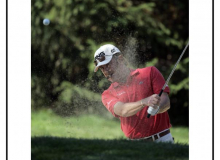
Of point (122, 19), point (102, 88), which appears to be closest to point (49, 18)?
point (122, 19)

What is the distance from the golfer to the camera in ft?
13.1

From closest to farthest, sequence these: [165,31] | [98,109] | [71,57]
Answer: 1. [98,109]
2. [71,57]
3. [165,31]

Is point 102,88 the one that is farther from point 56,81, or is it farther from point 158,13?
point 158,13

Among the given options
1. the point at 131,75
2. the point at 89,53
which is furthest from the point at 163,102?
the point at 89,53

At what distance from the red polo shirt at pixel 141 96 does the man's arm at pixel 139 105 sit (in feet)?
0.16

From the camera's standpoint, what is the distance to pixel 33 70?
6301 mm

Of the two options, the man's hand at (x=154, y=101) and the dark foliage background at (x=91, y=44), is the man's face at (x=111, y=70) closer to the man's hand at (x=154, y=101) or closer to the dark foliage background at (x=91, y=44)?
the dark foliage background at (x=91, y=44)

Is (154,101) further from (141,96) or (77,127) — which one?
(77,127)

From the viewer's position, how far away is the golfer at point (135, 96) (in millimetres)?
3996

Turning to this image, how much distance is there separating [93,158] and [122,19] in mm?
2674

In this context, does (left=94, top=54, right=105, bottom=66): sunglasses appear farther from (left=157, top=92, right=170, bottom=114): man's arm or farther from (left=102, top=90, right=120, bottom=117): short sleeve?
(left=157, top=92, right=170, bottom=114): man's arm

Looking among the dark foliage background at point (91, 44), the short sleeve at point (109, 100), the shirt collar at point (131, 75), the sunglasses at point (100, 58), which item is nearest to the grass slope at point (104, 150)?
the short sleeve at point (109, 100)

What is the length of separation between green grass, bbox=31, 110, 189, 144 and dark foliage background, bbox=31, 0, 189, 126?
0.11 metres

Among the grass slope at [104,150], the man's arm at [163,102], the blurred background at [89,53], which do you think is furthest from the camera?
the blurred background at [89,53]
